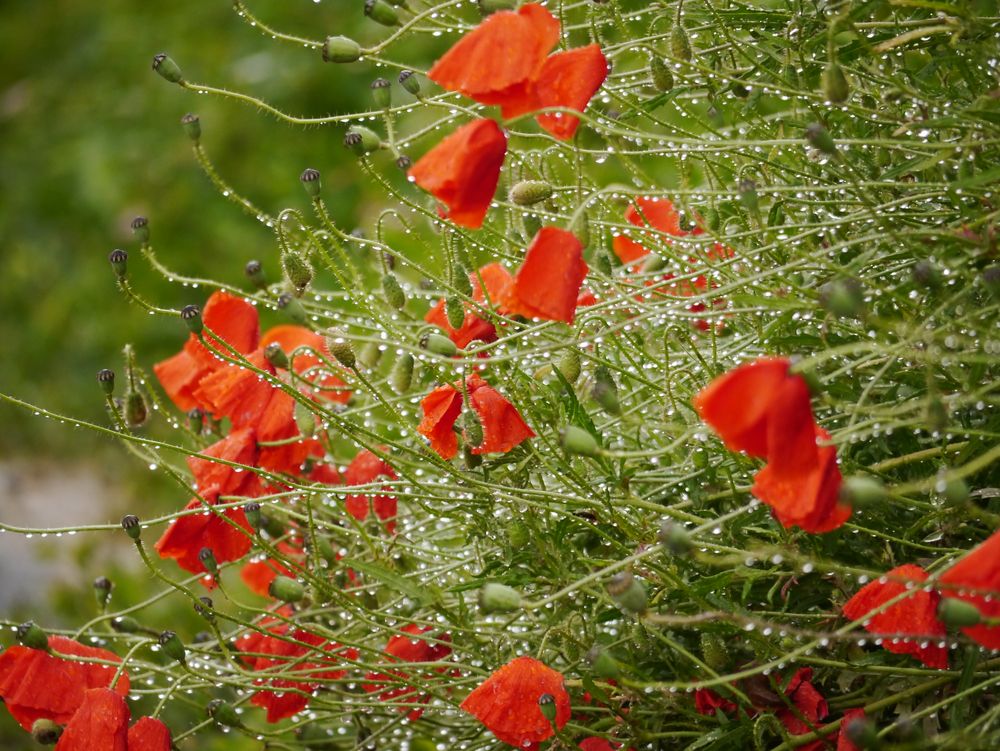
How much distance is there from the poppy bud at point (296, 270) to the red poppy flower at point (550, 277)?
0.22 metres

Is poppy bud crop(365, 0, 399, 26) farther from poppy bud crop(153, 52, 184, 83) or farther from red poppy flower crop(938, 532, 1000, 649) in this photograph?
red poppy flower crop(938, 532, 1000, 649)

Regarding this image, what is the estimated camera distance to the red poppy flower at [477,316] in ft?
2.99

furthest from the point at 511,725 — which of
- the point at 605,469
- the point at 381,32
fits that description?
the point at 381,32

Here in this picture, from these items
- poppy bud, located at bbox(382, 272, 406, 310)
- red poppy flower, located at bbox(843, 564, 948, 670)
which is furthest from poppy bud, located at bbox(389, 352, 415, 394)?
red poppy flower, located at bbox(843, 564, 948, 670)

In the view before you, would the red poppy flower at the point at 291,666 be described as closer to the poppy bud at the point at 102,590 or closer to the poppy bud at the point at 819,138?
the poppy bud at the point at 102,590

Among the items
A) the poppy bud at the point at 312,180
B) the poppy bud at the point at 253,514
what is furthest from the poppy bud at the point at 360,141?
the poppy bud at the point at 253,514

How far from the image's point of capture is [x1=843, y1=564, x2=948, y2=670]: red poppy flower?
26.8 inches

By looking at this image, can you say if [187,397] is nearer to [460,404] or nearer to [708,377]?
[460,404]

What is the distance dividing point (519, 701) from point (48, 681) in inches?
14.1

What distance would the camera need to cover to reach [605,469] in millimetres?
784

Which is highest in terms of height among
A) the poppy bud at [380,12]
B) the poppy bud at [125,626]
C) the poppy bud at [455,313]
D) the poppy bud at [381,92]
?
the poppy bud at [380,12]

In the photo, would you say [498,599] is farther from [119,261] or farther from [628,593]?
[119,261]

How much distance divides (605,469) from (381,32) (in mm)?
2106

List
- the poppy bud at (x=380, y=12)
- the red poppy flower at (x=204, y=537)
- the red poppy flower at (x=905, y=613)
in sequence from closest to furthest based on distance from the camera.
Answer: the red poppy flower at (x=905, y=613), the poppy bud at (x=380, y=12), the red poppy flower at (x=204, y=537)
